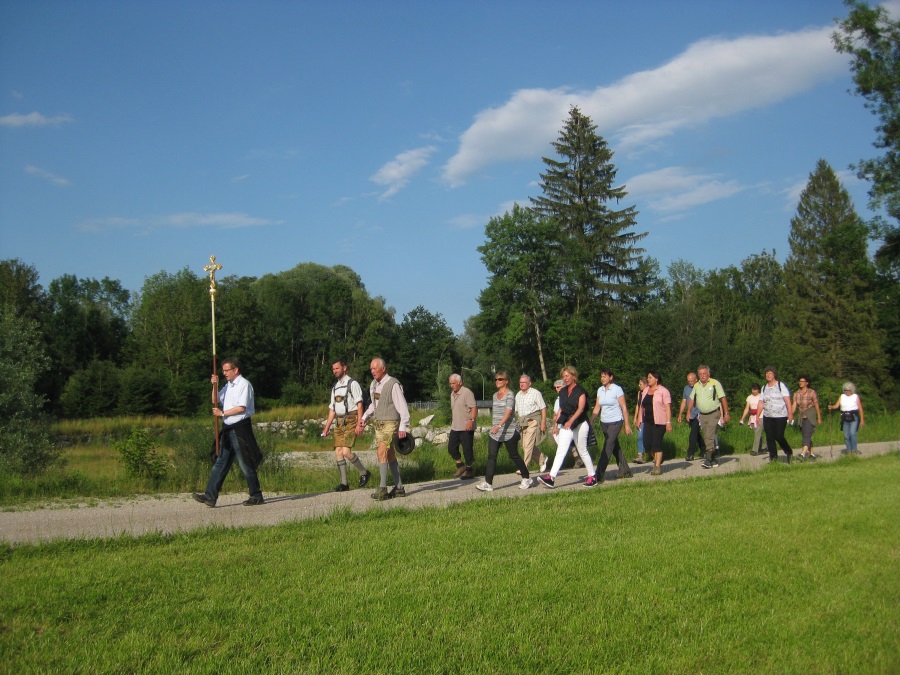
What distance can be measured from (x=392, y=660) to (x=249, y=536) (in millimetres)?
3869

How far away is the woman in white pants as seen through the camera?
1298 cm

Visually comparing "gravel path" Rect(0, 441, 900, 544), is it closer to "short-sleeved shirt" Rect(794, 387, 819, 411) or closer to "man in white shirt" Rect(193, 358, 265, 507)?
"man in white shirt" Rect(193, 358, 265, 507)

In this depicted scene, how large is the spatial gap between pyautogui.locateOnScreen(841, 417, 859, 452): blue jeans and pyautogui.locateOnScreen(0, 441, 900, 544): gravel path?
462 cm

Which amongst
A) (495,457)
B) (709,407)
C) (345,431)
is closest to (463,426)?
(495,457)

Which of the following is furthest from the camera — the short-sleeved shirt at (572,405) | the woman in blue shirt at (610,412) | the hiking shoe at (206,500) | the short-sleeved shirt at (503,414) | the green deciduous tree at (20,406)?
the green deciduous tree at (20,406)

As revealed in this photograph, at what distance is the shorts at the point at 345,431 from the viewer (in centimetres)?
1281

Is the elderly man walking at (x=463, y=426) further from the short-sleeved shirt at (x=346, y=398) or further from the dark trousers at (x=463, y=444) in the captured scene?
the short-sleeved shirt at (x=346, y=398)

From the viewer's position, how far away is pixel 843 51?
3016 cm

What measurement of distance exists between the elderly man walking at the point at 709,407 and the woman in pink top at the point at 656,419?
109 cm

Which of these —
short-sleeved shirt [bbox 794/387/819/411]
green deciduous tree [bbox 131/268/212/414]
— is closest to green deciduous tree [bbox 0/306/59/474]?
short-sleeved shirt [bbox 794/387/819/411]

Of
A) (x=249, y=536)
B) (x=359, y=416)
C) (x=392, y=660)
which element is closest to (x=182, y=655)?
(x=392, y=660)

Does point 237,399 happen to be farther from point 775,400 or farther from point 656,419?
point 775,400

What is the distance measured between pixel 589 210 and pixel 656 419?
44.1 meters

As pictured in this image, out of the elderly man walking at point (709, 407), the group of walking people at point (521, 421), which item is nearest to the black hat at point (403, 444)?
the group of walking people at point (521, 421)
